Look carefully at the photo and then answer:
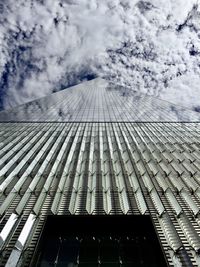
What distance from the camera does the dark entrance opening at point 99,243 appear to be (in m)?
9.30

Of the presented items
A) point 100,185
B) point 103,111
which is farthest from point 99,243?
point 103,111

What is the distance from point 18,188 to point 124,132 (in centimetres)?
1882

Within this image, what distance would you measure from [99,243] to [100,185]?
177 inches

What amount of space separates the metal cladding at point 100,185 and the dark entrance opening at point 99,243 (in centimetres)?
49

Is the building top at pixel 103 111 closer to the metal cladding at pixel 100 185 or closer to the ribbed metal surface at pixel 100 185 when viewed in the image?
the metal cladding at pixel 100 185

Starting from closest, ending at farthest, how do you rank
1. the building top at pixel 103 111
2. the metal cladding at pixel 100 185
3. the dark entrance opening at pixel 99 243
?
the dark entrance opening at pixel 99 243 < the metal cladding at pixel 100 185 < the building top at pixel 103 111

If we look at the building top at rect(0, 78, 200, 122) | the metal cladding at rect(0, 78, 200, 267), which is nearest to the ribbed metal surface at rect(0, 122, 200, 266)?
the metal cladding at rect(0, 78, 200, 267)

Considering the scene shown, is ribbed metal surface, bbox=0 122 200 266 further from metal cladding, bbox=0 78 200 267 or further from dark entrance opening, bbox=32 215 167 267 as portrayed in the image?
dark entrance opening, bbox=32 215 167 267

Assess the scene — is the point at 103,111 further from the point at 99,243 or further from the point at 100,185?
the point at 99,243

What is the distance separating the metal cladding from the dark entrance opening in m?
0.49

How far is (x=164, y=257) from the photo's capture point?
8766 mm

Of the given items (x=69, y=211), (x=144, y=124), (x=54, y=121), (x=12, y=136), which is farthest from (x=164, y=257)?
(x=54, y=121)

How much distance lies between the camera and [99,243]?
403 inches

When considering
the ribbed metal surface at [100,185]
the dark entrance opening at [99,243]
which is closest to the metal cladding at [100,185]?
the ribbed metal surface at [100,185]
